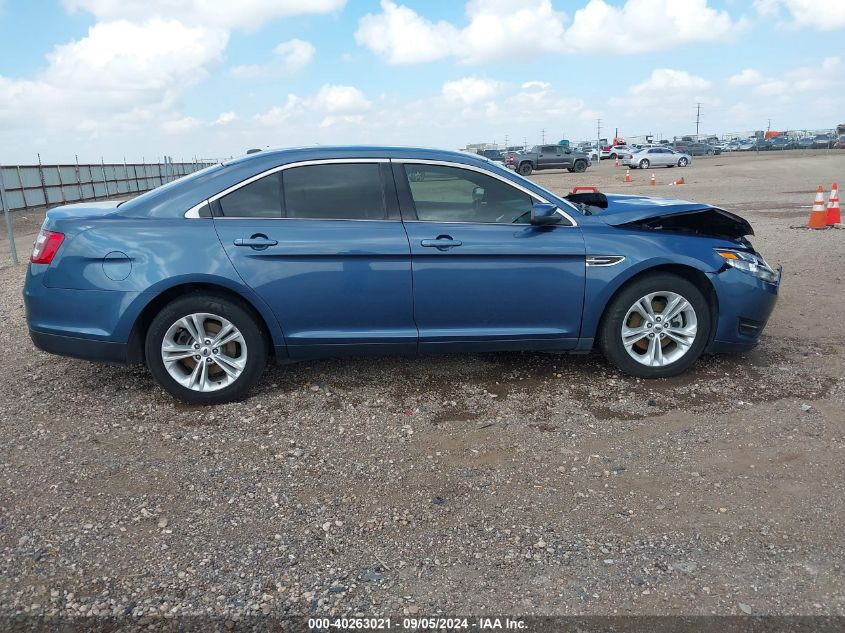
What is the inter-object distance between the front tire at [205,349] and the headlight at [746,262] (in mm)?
3164

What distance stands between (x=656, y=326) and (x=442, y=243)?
1599 millimetres

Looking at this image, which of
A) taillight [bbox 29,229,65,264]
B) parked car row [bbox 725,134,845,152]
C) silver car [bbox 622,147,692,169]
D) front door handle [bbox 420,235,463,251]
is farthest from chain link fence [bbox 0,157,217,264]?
parked car row [bbox 725,134,845,152]

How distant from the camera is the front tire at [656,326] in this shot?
4.44 m

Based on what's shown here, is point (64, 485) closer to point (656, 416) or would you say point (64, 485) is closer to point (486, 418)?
point (486, 418)

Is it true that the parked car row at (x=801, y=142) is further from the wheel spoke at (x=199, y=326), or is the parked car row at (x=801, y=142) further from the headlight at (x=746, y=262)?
the wheel spoke at (x=199, y=326)

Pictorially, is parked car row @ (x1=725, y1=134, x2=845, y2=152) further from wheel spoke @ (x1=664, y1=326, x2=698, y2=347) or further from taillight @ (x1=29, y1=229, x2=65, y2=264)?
taillight @ (x1=29, y1=229, x2=65, y2=264)

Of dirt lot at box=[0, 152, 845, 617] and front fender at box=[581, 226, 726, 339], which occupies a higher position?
front fender at box=[581, 226, 726, 339]

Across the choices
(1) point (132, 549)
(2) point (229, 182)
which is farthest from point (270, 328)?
(1) point (132, 549)

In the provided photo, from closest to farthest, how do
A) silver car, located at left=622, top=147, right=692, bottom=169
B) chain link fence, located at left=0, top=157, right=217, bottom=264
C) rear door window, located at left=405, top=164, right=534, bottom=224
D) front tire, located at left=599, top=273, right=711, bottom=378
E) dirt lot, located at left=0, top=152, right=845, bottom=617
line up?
dirt lot, located at left=0, top=152, right=845, bottom=617
rear door window, located at left=405, top=164, right=534, bottom=224
front tire, located at left=599, top=273, right=711, bottom=378
chain link fence, located at left=0, top=157, right=217, bottom=264
silver car, located at left=622, top=147, right=692, bottom=169

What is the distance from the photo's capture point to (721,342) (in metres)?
4.59

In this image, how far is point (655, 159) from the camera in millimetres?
42156

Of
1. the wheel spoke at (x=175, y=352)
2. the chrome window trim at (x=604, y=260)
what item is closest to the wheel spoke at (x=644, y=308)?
the chrome window trim at (x=604, y=260)

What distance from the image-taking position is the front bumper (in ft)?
14.8

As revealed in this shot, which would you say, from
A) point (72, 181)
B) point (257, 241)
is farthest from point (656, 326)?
point (72, 181)
